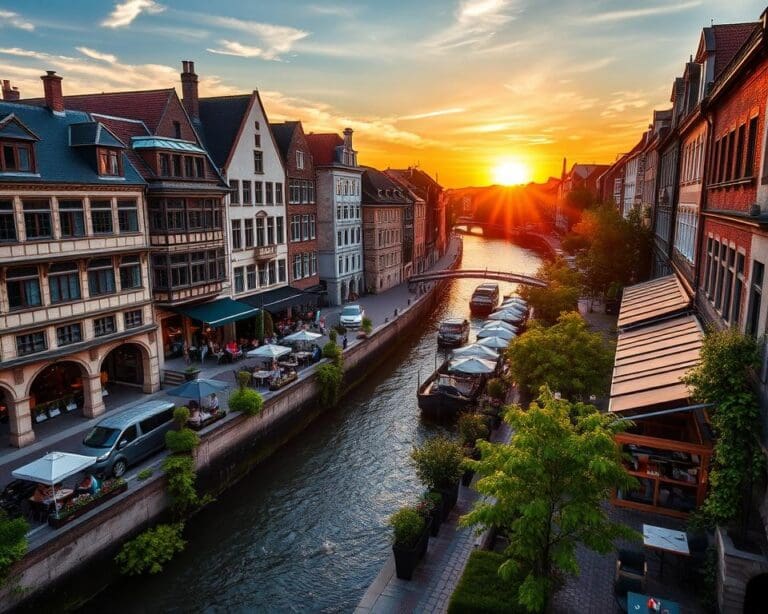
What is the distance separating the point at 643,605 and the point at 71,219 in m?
24.5

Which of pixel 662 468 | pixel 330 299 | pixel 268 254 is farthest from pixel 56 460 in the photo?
pixel 330 299

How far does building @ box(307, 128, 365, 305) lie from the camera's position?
51844 millimetres

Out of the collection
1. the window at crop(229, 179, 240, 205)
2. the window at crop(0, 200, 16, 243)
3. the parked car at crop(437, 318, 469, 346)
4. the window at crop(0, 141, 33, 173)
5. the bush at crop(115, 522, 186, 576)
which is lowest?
the bush at crop(115, 522, 186, 576)

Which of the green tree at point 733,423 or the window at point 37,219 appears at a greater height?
the window at point 37,219

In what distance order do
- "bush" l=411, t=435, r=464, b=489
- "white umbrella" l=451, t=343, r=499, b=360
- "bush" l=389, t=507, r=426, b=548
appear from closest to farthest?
"bush" l=389, t=507, r=426, b=548
"bush" l=411, t=435, r=464, b=489
"white umbrella" l=451, t=343, r=499, b=360

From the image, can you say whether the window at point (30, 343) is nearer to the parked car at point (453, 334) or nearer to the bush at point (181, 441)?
the bush at point (181, 441)

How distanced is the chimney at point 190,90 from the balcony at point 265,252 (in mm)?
9924

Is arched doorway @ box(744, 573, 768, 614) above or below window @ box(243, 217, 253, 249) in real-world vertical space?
below

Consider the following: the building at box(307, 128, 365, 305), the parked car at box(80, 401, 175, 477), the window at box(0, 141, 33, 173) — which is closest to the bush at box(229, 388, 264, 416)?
the parked car at box(80, 401, 175, 477)

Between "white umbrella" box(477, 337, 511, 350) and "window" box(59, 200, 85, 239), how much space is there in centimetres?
2258

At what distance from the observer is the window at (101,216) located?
2522 cm

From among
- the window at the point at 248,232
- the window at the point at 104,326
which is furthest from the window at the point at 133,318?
the window at the point at 248,232

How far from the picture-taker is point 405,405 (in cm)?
3350

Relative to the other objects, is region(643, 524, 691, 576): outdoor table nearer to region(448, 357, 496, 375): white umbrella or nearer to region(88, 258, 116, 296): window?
region(448, 357, 496, 375): white umbrella
